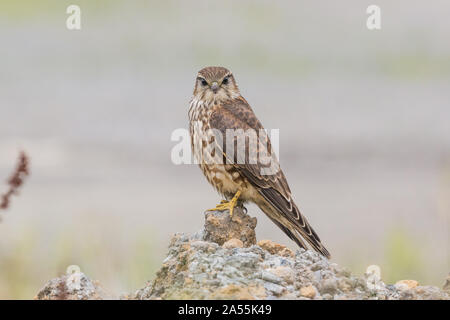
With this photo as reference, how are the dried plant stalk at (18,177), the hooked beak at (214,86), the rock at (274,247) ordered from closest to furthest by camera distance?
the dried plant stalk at (18,177) → the rock at (274,247) → the hooked beak at (214,86)

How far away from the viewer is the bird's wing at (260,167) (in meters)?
6.88

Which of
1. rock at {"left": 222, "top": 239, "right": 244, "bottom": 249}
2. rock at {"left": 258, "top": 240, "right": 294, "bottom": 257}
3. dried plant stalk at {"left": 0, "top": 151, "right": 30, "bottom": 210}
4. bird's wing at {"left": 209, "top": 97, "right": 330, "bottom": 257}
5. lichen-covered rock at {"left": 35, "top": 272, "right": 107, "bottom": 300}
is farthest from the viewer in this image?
bird's wing at {"left": 209, "top": 97, "right": 330, "bottom": 257}

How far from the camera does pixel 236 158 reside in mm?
6996

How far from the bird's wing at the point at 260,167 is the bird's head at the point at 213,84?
5.9 inches

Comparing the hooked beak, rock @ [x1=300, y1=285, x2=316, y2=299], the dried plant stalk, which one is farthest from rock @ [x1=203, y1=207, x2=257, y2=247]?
the dried plant stalk

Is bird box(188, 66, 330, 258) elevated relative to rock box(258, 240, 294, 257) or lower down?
elevated

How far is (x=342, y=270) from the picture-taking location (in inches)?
221

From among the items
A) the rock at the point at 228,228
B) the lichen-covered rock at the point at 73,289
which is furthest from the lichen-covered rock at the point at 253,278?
the lichen-covered rock at the point at 73,289

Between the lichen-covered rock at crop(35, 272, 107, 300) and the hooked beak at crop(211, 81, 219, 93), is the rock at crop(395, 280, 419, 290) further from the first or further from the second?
the hooked beak at crop(211, 81, 219, 93)

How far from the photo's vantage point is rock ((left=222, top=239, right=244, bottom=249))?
19.7 ft

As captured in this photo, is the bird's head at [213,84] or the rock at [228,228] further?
the bird's head at [213,84]

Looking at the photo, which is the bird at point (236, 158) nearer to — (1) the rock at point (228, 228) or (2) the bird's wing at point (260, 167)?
(2) the bird's wing at point (260, 167)
